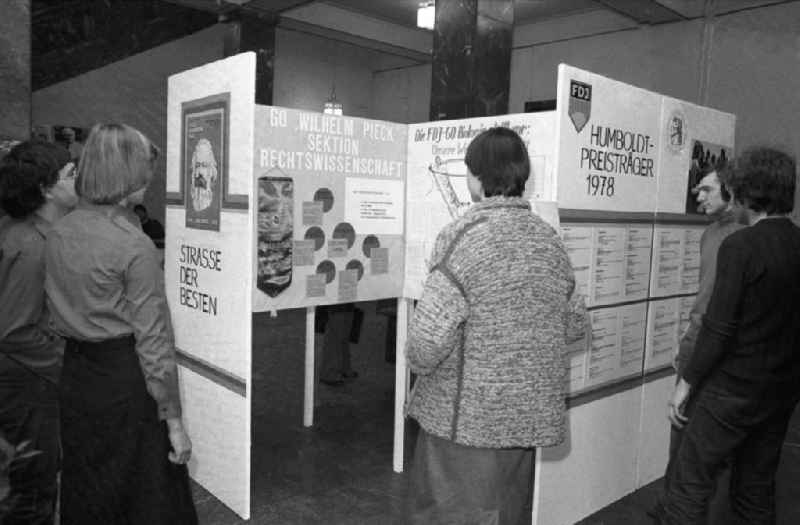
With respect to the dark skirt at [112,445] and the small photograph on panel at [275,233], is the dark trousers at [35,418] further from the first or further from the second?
the small photograph on panel at [275,233]

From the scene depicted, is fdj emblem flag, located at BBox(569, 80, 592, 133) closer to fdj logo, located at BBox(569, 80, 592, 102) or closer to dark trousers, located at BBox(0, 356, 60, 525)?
fdj logo, located at BBox(569, 80, 592, 102)

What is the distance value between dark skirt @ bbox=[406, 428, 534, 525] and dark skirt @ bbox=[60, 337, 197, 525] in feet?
2.34

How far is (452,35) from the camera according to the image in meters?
4.08

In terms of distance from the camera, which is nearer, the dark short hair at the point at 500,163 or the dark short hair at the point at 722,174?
the dark short hair at the point at 500,163

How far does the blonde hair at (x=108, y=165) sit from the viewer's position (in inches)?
67.6

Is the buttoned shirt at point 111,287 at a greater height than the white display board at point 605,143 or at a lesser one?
lesser

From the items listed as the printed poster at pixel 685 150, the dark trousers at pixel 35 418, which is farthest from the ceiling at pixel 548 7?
the dark trousers at pixel 35 418

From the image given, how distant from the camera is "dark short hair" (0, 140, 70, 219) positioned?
2.10 metres

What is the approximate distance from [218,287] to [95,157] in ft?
3.80

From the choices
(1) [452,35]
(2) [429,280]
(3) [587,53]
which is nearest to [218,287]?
(2) [429,280]

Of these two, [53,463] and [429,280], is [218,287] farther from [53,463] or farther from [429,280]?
[429,280]

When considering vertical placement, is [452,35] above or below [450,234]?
above

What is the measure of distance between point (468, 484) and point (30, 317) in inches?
57.4

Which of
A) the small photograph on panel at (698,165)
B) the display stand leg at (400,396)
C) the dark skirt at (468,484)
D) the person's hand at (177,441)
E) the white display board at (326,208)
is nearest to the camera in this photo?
the dark skirt at (468,484)
